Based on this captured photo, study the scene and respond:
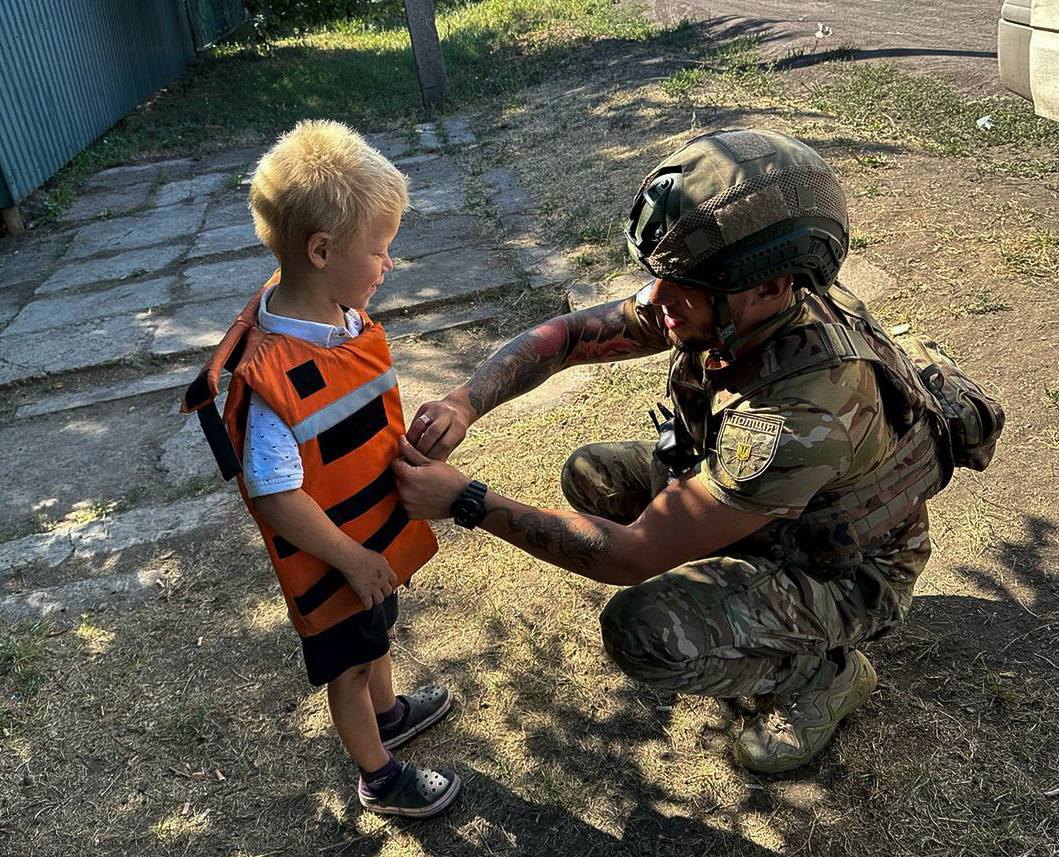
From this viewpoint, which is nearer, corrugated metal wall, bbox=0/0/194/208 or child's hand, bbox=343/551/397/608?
child's hand, bbox=343/551/397/608

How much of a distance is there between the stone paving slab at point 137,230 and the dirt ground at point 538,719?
4477mm

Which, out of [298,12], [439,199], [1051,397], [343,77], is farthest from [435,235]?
[298,12]

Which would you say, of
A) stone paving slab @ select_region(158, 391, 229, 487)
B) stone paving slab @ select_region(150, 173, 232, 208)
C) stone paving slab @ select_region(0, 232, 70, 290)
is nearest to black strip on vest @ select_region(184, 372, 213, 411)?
stone paving slab @ select_region(158, 391, 229, 487)

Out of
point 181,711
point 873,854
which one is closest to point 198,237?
point 181,711

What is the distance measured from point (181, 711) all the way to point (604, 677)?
1.32 meters

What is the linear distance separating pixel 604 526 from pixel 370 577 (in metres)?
0.60

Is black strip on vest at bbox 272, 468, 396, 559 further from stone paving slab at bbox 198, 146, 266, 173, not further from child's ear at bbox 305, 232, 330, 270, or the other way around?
stone paving slab at bbox 198, 146, 266, 173

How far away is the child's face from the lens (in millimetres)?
1947

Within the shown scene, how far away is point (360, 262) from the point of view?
1.97 metres

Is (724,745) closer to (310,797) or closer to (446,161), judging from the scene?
(310,797)

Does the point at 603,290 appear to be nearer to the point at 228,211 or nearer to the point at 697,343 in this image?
the point at 697,343

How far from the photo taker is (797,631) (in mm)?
2299

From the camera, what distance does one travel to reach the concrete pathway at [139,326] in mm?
3742

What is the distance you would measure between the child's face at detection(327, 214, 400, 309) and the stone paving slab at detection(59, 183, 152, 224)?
7029 millimetres
